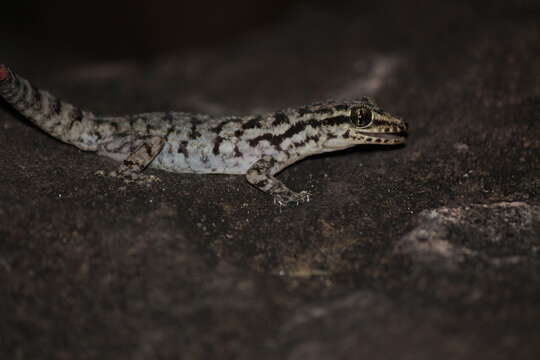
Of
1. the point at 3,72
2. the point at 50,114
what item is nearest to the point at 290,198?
the point at 50,114

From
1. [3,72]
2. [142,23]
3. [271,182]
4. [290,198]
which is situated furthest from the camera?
[142,23]

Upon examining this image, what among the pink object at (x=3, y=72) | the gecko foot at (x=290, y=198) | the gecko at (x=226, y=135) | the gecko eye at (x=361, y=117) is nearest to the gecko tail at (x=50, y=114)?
the gecko at (x=226, y=135)

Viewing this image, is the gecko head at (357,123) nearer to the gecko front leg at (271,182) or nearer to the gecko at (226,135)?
the gecko at (226,135)

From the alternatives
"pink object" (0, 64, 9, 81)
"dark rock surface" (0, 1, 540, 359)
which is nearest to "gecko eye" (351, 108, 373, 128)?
"dark rock surface" (0, 1, 540, 359)

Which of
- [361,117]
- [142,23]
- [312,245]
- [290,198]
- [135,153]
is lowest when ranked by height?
[312,245]

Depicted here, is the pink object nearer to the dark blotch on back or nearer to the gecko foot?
the dark blotch on back

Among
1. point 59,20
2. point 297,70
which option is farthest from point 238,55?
point 59,20

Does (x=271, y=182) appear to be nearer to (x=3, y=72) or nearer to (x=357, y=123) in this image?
(x=357, y=123)
